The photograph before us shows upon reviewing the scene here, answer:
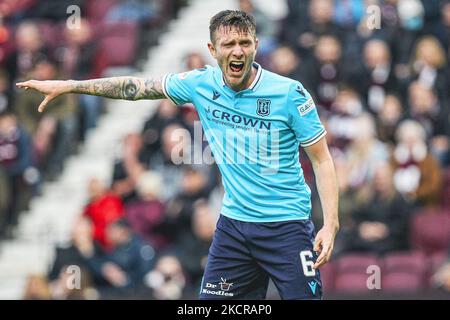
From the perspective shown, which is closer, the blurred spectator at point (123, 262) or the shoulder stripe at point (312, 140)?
the shoulder stripe at point (312, 140)

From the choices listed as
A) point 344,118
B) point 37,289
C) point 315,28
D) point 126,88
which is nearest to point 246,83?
point 126,88

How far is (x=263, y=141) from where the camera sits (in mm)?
8461

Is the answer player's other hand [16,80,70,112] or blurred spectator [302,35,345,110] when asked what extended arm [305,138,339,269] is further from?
blurred spectator [302,35,345,110]

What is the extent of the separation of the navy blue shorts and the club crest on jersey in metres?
0.74

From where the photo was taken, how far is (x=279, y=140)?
8445 mm

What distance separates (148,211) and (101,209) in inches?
21.9

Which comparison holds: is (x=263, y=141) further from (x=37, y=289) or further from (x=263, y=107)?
(x=37, y=289)

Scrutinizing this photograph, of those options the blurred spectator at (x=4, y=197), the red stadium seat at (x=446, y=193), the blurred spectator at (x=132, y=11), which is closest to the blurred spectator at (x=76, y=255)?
the blurred spectator at (x=4, y=197)

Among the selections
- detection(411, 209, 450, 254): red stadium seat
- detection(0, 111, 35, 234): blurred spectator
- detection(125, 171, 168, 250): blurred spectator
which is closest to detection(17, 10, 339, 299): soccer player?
detection(411, 209, 450, 254): red stadium seat

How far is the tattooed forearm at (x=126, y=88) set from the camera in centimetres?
873

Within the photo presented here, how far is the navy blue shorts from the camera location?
8.39 m

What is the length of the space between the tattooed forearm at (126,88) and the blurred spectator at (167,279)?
4.92 metres

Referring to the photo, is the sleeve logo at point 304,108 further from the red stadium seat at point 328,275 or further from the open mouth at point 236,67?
the red stadium seat at point 328,275

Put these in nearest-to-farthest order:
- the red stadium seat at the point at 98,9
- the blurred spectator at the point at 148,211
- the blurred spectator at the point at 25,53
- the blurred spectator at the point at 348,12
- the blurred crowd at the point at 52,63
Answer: the blurred spectator at the point at 148,211 < the blurred spectator at the point at 348,12 < the blurred crowd at the point at 52,63 < the blurred spectator at the point at 25,53 < the red stadium seat at the point at 98,9
